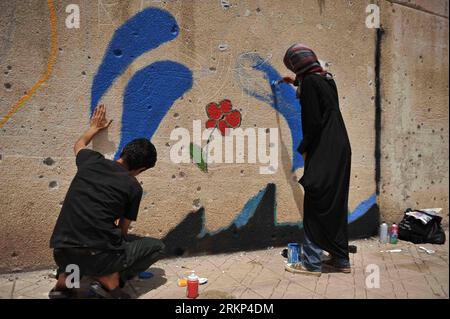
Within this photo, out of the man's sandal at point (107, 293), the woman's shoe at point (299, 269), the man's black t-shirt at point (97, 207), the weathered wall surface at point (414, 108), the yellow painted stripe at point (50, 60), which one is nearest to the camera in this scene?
the man's black t-shirt at point (97, 207)

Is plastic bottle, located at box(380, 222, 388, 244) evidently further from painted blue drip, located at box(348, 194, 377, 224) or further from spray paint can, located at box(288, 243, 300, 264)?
spray paint can, located at box(288, 243, 300, 264)

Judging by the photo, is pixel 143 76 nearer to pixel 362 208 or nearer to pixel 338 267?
pixel 338 267

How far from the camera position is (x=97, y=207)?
2473 mm

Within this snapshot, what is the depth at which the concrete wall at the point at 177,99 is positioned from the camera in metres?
3.05

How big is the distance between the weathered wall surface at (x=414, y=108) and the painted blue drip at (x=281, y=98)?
1248 mm

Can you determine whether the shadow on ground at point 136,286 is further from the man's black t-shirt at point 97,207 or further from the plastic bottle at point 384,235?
the plastic bottle at point 384,235

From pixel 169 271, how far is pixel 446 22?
4.85m

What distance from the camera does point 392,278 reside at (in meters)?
3.15

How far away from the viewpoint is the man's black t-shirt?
2.45 meters

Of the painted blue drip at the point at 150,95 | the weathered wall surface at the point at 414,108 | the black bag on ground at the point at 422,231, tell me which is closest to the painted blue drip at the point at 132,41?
the painted blue drip at the point at 150,95

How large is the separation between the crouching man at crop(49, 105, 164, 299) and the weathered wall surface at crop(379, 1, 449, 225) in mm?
3152

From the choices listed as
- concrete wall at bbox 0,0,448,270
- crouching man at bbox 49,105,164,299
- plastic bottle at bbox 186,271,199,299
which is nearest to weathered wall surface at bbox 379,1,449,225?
concrete wall at bbox 0,0,448,270

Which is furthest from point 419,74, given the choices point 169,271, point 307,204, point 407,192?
point 169,271

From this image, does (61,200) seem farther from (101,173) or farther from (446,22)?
(446,22)
